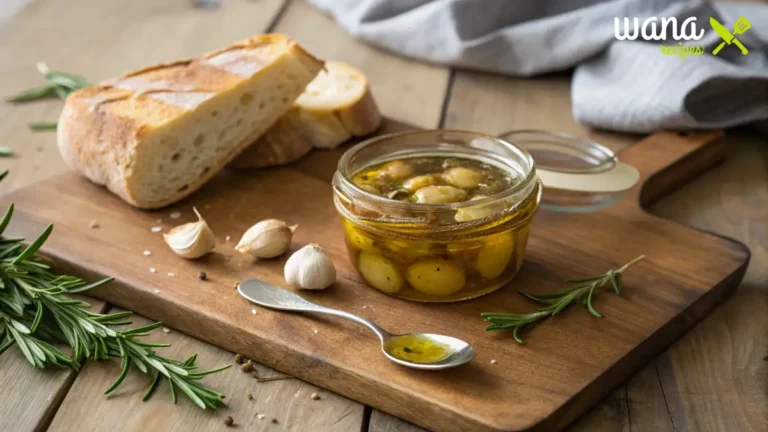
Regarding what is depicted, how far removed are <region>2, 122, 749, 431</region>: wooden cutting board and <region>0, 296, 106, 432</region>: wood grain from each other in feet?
0.84

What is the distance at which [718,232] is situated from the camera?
2332 millimetres

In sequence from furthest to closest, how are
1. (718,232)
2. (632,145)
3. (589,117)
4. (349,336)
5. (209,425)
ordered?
(589,117)
(632,145)
(718,232)
(349,336)
(209,425)

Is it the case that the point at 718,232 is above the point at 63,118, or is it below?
below

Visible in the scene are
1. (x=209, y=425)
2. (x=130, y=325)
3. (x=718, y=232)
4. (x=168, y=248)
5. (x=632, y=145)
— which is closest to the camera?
(x=209, y=425)

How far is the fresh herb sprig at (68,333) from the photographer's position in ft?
5.41

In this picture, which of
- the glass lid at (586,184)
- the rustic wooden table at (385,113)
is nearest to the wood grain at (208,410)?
the rustic wooden table at (385,113)

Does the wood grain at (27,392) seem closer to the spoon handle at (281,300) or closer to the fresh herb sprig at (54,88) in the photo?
the spoon handle at (281,300)

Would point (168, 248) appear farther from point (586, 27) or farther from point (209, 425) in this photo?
point (586, 27)

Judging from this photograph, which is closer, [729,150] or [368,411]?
[368,411]

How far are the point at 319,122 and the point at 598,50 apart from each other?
109 cm

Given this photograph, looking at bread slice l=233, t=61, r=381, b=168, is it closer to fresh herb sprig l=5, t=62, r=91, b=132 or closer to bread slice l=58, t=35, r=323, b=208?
bread slice l=58, t=35, r=323, b=208

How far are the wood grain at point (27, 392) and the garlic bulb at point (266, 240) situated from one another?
486mm

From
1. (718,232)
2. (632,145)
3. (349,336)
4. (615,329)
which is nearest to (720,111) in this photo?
(632,145)

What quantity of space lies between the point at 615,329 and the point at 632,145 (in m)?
1.00
